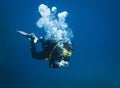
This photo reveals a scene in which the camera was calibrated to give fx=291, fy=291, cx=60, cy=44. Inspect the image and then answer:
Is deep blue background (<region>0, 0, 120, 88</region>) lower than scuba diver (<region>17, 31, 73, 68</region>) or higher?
higher

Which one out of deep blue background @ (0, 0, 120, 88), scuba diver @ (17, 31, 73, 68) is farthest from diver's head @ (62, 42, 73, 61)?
deep blue background @ (0, 0, 120, 88)

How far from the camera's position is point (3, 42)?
6168mm

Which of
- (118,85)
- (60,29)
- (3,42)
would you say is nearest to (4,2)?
(3,42)

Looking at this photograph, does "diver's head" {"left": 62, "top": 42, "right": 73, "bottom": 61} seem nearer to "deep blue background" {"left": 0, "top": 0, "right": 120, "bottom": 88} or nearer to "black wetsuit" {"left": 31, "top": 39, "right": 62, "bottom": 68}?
"black wetsuit" {"left": 31, "top": 39, "right": 62, "bottom": 68}

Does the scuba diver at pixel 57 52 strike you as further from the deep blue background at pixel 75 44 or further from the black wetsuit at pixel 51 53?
the deep blue background at pixel 75 44

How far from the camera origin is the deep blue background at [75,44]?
592cm

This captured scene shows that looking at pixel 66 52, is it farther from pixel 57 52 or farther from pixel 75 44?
pixel 75 44

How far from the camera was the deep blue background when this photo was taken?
19.4ft

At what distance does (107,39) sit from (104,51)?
26 centimetres

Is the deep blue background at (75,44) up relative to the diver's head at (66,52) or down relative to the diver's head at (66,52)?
up

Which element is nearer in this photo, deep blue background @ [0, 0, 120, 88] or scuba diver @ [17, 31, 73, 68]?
scuba diver @ [17, 31, 73, 68]

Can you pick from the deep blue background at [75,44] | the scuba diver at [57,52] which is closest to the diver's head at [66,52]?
the scuba diver at [57,52]

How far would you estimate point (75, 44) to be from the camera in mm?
5953

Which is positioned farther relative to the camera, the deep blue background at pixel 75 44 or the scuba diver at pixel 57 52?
the deep blue background at pixel 75 44
